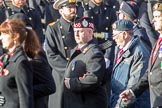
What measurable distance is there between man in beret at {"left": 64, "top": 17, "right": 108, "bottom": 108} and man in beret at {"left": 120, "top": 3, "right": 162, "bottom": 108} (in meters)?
0.44

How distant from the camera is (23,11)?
11.9 meters

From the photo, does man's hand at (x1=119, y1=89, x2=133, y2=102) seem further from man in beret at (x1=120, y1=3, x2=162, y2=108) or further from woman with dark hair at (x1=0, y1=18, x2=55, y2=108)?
woman with dark hair at (x1=0, y1=18, x2=55, y2=108)

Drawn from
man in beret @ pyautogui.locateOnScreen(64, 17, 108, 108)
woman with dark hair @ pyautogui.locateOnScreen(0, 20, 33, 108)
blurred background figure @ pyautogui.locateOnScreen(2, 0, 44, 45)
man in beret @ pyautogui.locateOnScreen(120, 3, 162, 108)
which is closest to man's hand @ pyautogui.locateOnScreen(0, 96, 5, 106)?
woman with dark hair @ pyautogui.locateOnScreen(0, 20, 33, 108)

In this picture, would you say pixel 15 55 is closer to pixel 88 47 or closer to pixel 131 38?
pixel 88 47

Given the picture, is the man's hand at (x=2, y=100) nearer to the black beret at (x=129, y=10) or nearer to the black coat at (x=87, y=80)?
the black coat at (x=87, y=80)

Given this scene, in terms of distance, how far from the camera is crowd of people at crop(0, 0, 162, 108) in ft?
21.2

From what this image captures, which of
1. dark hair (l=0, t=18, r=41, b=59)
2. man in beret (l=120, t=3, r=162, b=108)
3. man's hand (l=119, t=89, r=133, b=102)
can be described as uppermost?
dark hair (l=0, t=18, r=41, b=59)

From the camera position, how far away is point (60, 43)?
380 inches

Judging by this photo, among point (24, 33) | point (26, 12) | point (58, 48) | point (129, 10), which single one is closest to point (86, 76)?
point (24, 33)

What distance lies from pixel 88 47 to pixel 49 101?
2.50 metres

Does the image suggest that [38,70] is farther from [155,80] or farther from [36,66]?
[155,80]

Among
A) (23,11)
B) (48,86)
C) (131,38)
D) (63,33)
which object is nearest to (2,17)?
(23,11)

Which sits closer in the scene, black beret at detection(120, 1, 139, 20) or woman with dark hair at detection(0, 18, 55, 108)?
woman with dark hair at detection(0, 18, 55, 108)

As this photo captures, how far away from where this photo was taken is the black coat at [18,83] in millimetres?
6324
